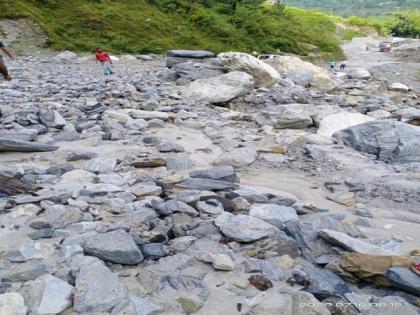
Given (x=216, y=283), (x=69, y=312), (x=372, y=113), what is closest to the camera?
(x=69, y=312)

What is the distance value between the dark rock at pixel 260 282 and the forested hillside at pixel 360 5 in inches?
5640

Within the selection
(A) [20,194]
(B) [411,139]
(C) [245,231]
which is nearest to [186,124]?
(B) [411,139]

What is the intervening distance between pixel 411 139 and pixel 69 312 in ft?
22.6

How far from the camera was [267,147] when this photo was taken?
332 inches

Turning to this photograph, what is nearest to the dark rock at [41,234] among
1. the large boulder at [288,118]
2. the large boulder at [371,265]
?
the large boulder at [371,265]

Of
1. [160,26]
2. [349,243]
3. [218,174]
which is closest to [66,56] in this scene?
[160,26]

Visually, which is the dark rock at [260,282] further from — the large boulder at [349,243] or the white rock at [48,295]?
the white rock at [48,295]

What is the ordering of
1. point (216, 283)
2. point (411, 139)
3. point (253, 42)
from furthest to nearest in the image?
point (253, 42)
point (411, 139)
point (216, 283)

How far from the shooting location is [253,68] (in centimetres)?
1477

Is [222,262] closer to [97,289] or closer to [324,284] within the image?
[324,284]

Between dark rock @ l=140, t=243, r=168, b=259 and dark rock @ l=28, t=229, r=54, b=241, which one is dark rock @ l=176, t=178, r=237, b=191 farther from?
dark rock @ l=28, t=229, r=54, b=241

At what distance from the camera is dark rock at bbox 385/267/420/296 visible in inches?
145

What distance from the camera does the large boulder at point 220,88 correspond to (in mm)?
12555

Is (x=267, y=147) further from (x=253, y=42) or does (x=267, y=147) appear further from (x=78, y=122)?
(x=253, y=42)
